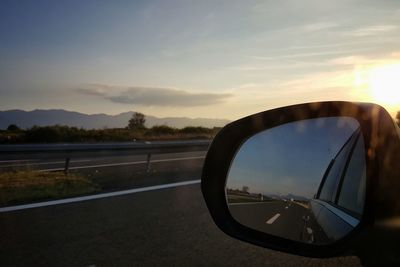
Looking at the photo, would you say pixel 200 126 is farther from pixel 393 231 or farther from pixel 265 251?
pixel 393 231

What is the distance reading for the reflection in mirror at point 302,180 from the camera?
1.87 meters

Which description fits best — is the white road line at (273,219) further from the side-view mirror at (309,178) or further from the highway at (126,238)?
the highway at (126,238)

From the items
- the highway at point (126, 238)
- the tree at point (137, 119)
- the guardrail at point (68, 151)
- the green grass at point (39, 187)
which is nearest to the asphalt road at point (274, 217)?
the highway at point (126, 238)

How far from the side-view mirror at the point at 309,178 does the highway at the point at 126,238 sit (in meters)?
2.53

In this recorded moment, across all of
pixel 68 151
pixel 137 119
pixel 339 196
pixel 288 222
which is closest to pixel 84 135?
pixel 137 119

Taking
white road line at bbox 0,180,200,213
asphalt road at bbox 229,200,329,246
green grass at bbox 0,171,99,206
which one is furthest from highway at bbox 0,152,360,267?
asphalt road at bbox 229,200,329,246

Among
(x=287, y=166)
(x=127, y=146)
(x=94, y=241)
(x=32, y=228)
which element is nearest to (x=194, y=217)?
(x=94, y=241)

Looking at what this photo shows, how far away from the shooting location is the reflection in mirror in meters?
1.87

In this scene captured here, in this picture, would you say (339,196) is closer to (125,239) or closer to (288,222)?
(288,222)

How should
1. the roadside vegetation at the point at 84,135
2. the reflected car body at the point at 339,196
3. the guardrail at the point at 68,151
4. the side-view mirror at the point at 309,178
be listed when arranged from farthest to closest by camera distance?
1. the roadside vegetation at the point at 84,135
2. the guardrail at the point at 68,151
3. the reflected car body at the point at 339,196
4. the side-view mirror at the point at 309,178

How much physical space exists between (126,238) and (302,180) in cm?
379

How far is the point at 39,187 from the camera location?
8836 mm

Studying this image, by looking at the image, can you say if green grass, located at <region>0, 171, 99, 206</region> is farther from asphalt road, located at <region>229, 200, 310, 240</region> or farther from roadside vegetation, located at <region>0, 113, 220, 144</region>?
roadside vegetation, located at <region>0, 113, 220, 144</region>

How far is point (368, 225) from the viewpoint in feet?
5.17
